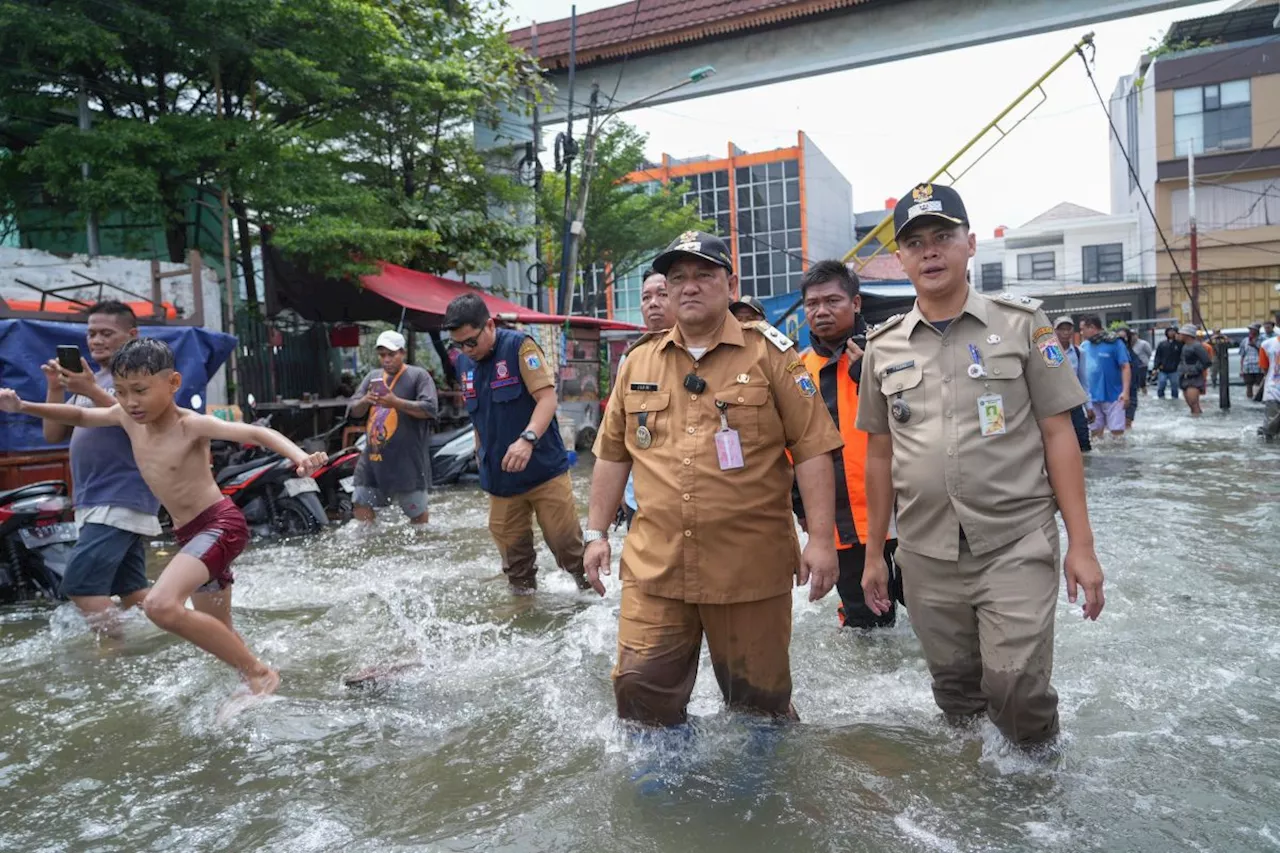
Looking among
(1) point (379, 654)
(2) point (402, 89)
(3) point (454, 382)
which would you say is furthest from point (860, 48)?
(1) point (379, 654)

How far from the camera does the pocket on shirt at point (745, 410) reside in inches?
122

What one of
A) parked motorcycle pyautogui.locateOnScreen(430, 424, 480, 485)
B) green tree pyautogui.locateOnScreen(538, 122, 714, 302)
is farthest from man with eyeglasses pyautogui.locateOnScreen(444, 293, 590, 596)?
green tree pyautogui.locateOnScreen(538, 122, 714, 302)

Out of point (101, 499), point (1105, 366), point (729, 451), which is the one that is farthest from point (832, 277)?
point (1105, 366)

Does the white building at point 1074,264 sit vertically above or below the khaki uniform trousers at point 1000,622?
above

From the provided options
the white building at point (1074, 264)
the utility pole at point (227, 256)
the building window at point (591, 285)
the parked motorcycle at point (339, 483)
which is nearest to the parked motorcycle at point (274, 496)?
the parked motorcycle at point (339, 483)

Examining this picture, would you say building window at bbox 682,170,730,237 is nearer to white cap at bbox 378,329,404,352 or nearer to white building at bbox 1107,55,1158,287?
white building at bbox 1107,55,1158,287

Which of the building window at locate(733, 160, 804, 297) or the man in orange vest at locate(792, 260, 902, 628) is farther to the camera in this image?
the building window at locate(733, 160, 804, 297)

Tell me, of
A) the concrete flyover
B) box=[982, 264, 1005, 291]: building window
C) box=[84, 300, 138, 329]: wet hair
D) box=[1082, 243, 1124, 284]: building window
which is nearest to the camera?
box=[84, 300, 138, 329]: wet hair

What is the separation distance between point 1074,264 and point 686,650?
44.6 metres

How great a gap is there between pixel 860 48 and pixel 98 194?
1351cm

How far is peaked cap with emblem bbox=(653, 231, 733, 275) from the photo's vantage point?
3115mm

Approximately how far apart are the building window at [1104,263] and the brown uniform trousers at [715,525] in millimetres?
42886

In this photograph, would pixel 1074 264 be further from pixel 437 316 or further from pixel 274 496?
pixel 274 496

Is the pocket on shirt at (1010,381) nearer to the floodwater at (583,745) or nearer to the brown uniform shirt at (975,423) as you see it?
the brown uniform shirt at (975,423)
